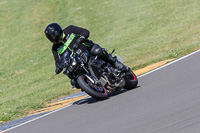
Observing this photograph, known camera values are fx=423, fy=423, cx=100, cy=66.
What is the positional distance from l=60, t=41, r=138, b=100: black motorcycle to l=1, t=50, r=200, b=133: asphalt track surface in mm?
234

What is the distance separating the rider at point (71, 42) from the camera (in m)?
8.56

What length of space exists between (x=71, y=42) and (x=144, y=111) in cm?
286

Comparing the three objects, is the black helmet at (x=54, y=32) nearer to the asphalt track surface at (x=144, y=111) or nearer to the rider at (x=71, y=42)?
the rider at (x=71, y=42)

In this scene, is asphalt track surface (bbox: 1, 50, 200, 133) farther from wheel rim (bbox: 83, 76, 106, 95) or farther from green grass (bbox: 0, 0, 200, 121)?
green grass (bbox: 0, 0, 200, 121)

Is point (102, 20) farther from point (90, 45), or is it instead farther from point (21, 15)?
point (90, 45)

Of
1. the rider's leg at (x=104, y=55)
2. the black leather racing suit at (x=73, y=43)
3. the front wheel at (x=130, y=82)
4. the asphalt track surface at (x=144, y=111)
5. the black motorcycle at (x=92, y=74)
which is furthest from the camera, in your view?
the front wheel at (x=130, y=82)

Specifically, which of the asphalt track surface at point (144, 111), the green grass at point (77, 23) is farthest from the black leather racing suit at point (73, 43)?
the green grass at point (77, 23)

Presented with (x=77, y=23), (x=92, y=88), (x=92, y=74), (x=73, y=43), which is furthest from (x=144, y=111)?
(x=77, y=23)

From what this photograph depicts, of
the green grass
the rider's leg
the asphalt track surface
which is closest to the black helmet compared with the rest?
the rider's leg

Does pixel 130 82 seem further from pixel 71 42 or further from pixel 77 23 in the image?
pixel 77 23

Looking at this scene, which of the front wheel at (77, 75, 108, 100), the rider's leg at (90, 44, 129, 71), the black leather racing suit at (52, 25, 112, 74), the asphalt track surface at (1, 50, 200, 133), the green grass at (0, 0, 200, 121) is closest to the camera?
the asphalt track surface at (1, 50, 200, 133)

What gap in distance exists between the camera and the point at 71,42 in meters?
8.84

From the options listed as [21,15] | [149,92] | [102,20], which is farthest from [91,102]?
[21,15]

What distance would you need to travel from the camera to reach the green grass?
13016 millimetres
